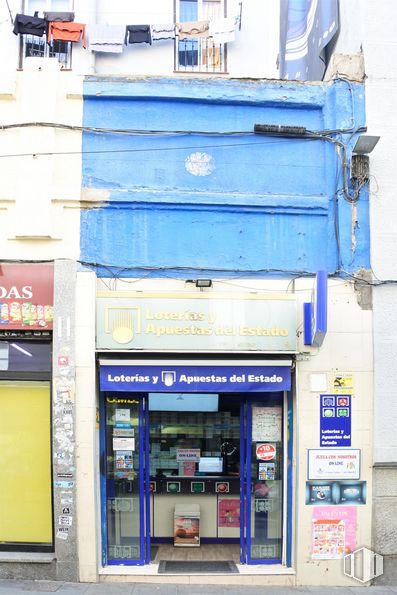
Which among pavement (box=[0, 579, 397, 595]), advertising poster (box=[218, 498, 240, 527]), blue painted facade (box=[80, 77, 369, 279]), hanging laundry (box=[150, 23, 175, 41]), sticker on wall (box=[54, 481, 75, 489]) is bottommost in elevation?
pavement (box=[0, 579, 397, 595])

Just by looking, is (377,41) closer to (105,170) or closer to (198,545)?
(105,170)

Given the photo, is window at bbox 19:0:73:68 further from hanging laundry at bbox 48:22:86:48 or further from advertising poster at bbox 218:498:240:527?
advertising poster at bbox 218:498:240:527

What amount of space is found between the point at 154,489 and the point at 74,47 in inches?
306

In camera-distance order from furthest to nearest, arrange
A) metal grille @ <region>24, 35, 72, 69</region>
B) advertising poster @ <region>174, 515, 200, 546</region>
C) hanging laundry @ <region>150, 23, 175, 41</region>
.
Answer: metal grille @ <region>24, 35, 72, 69</region>
hanging laundry @ <region>150, 23, 175, 41</region>
advertising poster @ <region>174, 515, 200, 546</region>

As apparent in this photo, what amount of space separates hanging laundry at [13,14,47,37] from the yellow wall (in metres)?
6.26

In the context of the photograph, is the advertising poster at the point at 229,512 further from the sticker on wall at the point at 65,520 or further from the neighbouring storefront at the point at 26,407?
the neighbouring storefront at the point at 26,407

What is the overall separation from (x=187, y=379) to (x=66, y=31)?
6578mm

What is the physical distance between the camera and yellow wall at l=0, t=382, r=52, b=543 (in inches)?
290

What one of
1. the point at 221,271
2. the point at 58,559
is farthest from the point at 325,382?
the point at 58,559

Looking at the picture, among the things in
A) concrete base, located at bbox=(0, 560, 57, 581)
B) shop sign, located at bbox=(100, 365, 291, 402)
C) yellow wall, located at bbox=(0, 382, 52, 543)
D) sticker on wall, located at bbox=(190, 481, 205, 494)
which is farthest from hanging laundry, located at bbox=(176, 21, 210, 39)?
concrete base, located at bbox=(0, 560, 57, 581)

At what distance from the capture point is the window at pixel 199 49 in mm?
9930

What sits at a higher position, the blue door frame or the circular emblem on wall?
the circular emblem on wall

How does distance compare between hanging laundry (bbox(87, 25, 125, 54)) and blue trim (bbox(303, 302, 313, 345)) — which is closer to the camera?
blue trim (bbox(303, 302, 313, 345))

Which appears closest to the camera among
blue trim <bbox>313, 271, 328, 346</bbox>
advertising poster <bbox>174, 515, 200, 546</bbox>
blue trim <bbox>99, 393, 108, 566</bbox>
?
blue trim <bbox>313, 271, 328, 346</bbox>
